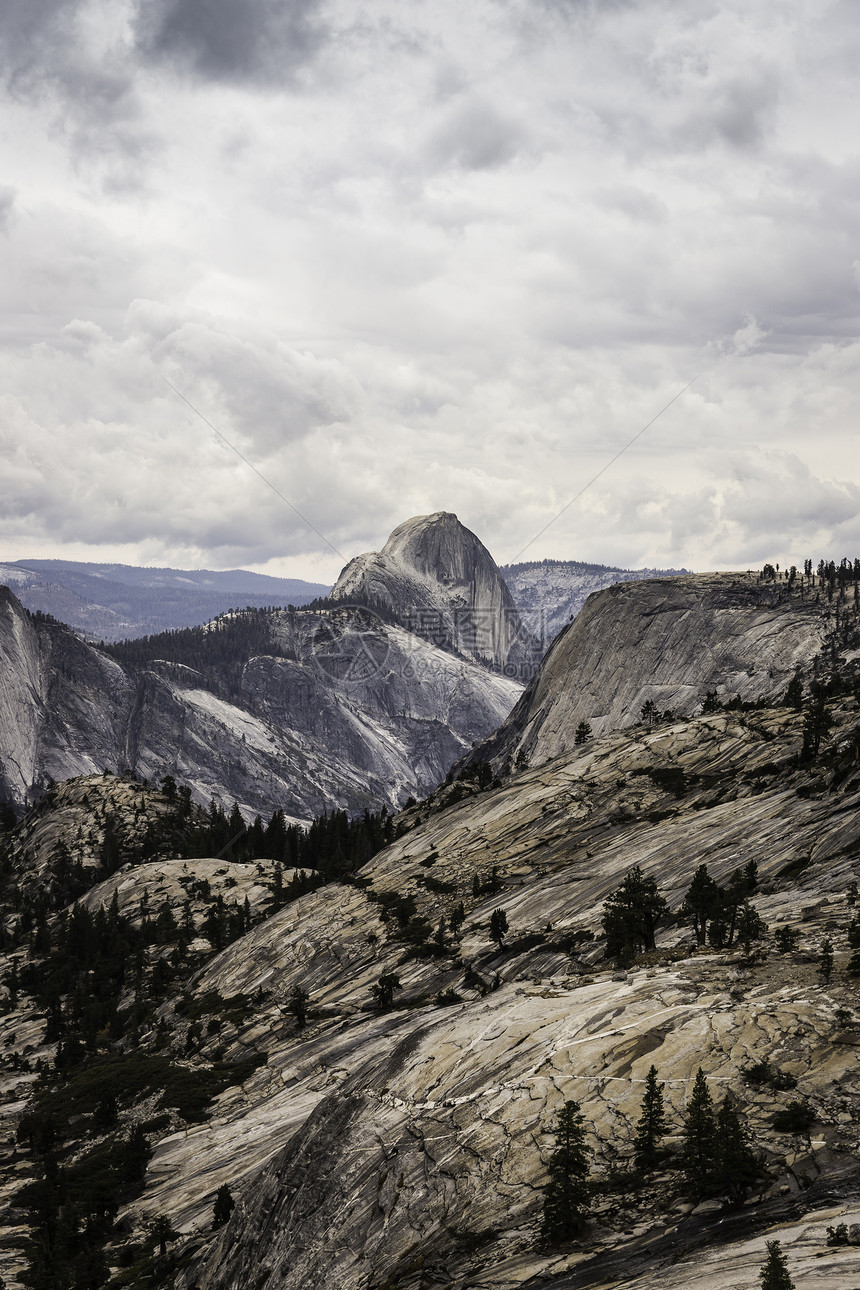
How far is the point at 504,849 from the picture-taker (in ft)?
336

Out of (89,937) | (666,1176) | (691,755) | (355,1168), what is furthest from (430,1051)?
(89,937)

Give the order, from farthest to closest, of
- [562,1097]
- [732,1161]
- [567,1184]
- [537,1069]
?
[537,1069] → [562,1097] → [567,1184] → [732,1161]

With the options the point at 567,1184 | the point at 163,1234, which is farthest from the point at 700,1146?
the point at 163,1234

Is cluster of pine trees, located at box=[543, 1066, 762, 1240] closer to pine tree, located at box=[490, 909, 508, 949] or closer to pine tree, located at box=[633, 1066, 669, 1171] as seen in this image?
pine tree, located at box=[633, 1066, 669, 1171]

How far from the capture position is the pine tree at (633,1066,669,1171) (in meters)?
29.9

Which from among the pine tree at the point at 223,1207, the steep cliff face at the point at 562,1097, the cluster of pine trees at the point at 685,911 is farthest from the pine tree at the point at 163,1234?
the cluster of pine trees at the point at 685,911

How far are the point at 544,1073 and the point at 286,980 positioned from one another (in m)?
63.4

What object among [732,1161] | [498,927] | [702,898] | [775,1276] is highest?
[775,1276]

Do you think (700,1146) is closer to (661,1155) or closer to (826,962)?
(661,1155)

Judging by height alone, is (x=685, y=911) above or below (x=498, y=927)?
above

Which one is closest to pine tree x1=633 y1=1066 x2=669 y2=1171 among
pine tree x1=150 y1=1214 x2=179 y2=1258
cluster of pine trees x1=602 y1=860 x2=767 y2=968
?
cluster of pine trees x1=602 y1=860 x2=767 y2=968

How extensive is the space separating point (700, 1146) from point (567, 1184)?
467cm

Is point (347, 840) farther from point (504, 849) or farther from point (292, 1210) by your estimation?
point (292, 1210)

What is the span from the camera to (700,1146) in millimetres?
27266
